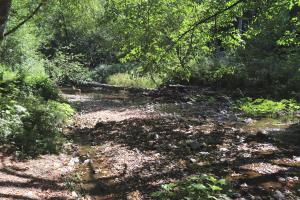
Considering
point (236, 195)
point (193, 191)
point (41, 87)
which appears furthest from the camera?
point (41, 87)

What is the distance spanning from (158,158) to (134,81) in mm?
18872

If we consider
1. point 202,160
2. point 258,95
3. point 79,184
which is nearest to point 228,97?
point 258,95

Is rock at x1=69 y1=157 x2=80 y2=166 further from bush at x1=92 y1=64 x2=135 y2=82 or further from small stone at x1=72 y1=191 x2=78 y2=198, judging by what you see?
bush at x1=92 y1=64 x2=135 y2=82

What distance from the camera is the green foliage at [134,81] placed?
25.1 meters

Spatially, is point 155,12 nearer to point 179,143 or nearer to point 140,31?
point 140,31

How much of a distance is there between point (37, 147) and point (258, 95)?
507 inches

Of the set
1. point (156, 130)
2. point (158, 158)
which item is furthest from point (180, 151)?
point (156, 130)

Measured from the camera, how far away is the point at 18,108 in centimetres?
938

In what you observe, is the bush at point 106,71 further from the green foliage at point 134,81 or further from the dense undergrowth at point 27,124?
the dense undergrowth at point 27,124

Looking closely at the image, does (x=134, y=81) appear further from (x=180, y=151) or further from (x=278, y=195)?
(x=278, y=195)

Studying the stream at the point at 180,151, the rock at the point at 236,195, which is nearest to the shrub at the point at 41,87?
the stream at the point at 180,151

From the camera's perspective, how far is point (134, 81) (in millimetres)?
27172

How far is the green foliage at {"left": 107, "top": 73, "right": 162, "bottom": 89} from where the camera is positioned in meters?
25.1

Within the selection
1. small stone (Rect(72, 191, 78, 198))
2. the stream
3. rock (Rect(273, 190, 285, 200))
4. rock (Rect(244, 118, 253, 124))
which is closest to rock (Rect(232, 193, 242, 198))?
the stream
